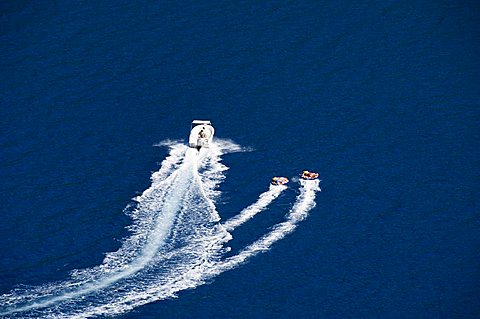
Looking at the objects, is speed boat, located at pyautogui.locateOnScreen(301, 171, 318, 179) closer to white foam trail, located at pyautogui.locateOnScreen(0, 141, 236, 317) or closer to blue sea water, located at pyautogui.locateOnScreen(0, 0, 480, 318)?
blue sea water, located at pyautogui.locateOnScreen(0, 0, 480, 318)

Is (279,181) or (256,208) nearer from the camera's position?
(256,208)

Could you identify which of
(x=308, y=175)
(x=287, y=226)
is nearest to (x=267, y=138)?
(x=308, y=175)

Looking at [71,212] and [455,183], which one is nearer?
[71,212]

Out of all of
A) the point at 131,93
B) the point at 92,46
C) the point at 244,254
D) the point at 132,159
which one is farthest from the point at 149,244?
the point at 92,46

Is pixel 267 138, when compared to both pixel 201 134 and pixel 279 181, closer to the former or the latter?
pixel 201 134

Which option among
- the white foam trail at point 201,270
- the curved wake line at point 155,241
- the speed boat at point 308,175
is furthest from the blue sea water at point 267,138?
the curved wake line at point 155,241

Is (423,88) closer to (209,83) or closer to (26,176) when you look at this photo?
(209,83)
